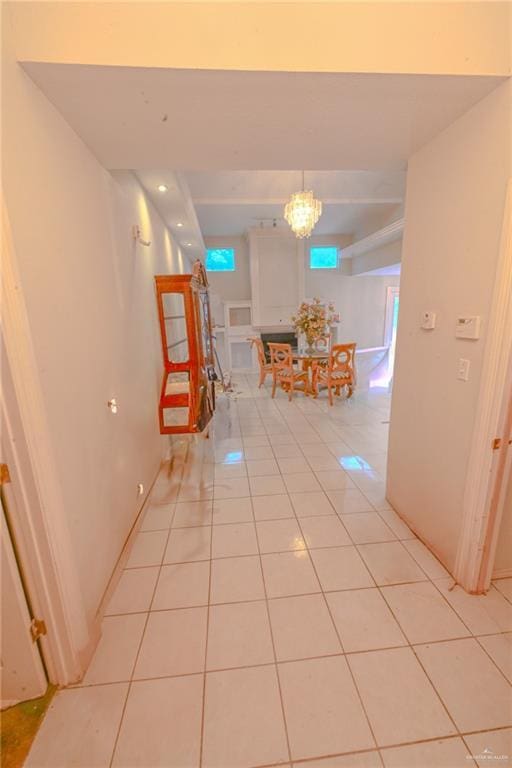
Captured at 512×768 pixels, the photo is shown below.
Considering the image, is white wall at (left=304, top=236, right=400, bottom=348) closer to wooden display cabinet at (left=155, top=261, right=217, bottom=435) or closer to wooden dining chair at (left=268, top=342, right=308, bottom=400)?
wooden dining chair at (left=268, top=342, right=308, bottom=400)

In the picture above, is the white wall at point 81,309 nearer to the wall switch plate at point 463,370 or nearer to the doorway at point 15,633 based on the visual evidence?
the doorway at point 15,633

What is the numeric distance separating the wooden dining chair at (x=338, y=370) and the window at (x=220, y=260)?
3.76 meters

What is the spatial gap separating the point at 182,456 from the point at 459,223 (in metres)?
2.97

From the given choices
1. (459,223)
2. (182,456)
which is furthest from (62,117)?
(182,456)

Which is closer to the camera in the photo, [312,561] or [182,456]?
[312,561]

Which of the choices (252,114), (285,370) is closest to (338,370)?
(285,370)

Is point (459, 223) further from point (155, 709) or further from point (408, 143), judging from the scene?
point (155, 709)

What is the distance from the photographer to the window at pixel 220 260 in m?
7.41

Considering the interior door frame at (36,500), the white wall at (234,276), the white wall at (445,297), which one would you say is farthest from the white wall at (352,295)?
the interior door frame at (36,500)

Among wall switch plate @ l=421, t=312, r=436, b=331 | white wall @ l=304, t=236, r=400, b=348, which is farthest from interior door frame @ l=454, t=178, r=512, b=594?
white wall @ l=304, t=236, r=400, b=348

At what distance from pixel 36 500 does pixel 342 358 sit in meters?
4.72

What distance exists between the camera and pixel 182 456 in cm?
331

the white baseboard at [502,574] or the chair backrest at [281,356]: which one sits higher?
the chair backrest at [281,356]

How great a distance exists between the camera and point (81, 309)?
4.84 ft
